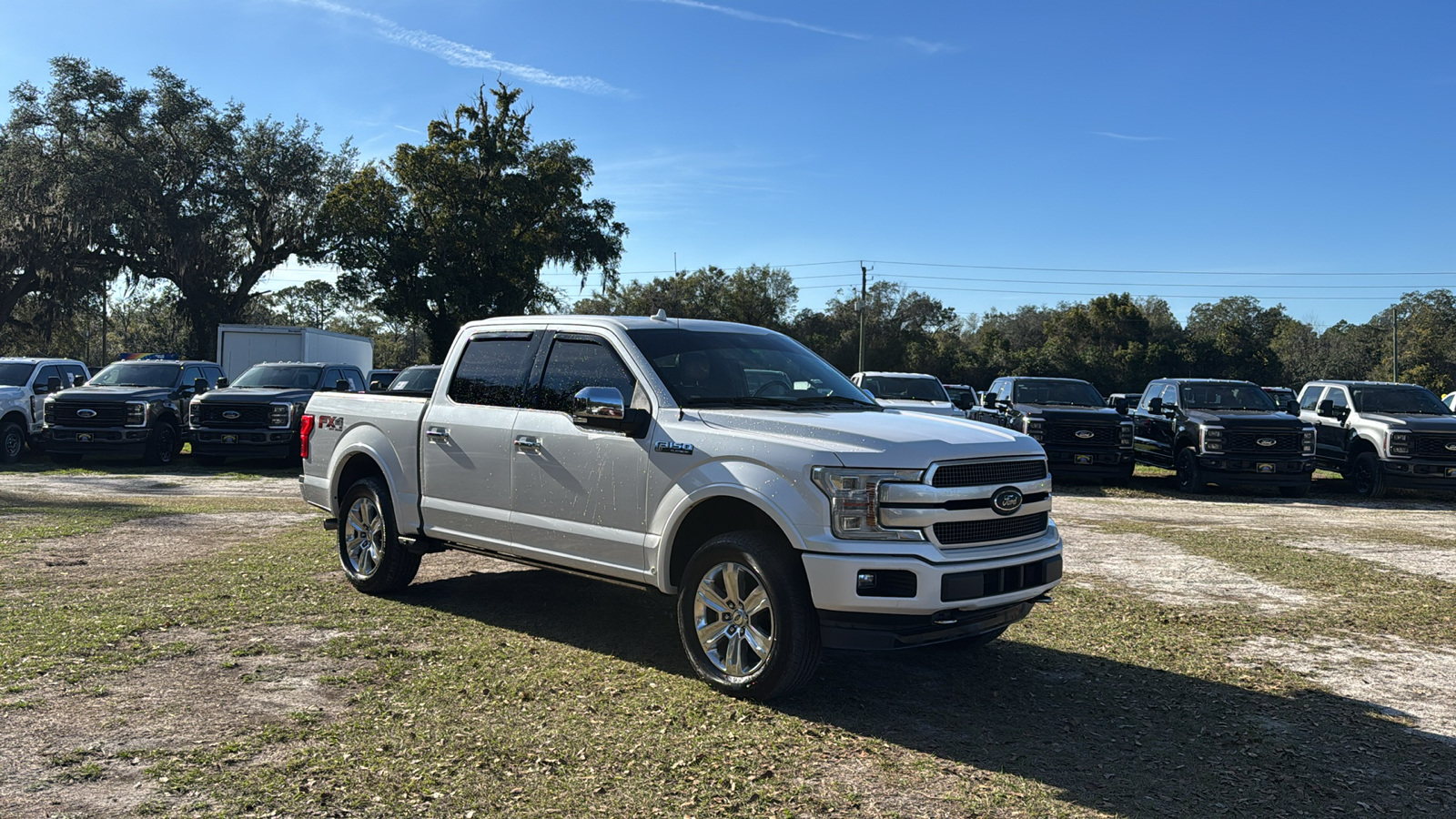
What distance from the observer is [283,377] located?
19.1 meters

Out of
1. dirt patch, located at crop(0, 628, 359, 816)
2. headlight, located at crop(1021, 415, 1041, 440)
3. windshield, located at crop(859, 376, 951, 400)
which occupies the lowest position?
dirt patch, located at crop(0, 628, 359, 816)

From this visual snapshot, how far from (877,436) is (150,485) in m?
13.8

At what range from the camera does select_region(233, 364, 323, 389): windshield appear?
1895cm

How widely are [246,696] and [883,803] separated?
3223mm

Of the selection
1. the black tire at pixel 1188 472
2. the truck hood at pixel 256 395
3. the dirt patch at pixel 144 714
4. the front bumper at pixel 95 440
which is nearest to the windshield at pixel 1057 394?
the black tire at pixel 1188 472

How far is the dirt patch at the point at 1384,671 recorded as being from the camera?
5.27 metres

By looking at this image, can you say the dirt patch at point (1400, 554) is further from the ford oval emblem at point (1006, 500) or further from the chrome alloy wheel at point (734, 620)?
the chrome alloy wheel at point (734, 620)

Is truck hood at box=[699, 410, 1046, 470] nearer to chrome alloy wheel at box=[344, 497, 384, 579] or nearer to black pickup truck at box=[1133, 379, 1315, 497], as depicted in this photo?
chrome alloy wheel at box=[344, 497, 384, 579]

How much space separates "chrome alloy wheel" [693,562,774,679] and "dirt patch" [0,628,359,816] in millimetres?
1829

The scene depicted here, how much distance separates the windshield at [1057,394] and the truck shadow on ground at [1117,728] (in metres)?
13.2

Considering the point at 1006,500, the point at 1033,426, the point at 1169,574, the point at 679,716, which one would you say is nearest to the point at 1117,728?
the point at 1006,500

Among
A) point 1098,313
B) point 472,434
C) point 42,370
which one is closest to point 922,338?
point 1098,313

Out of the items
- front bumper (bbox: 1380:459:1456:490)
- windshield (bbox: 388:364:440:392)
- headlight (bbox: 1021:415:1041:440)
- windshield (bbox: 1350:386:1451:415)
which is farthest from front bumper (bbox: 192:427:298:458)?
windshield (bbox: 1350:386:1451:415)

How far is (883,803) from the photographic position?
3.99 m
